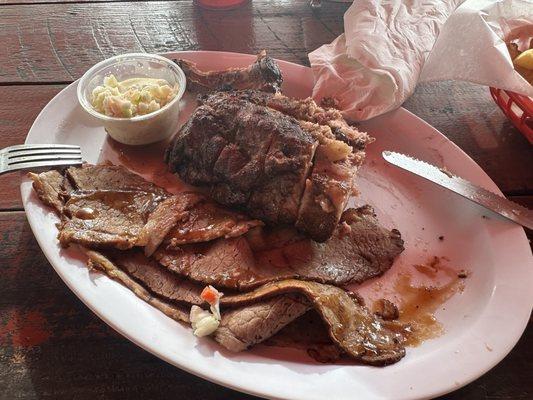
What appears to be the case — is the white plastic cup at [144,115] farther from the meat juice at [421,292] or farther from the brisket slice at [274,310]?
the meat juice at [421,292]

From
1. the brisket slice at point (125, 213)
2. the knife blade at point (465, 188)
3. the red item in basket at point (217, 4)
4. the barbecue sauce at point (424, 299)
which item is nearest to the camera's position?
the barbecue sauce at point (424, 299)

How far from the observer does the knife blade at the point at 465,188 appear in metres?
1.85

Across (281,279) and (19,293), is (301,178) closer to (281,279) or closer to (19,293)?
(281,279)

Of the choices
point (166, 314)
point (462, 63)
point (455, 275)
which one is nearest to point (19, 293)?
point (166, 314)

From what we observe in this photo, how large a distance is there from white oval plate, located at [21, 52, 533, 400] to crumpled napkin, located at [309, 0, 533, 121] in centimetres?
16

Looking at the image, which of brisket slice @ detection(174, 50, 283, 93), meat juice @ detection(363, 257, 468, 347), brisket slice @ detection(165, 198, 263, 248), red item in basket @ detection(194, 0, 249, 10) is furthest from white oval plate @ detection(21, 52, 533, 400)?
red item in basket @ detection(194, 0, 249, 10)

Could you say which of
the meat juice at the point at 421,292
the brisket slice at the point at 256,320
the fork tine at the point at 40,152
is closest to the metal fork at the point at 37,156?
the fork tine at the point at 40,152

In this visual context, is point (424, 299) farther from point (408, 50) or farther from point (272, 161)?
Result: point (408, 50)

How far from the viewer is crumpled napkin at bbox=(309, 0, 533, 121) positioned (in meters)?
2.31

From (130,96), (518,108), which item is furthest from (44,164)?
(518,108)

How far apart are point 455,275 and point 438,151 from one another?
617 millimetres

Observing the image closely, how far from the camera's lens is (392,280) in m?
1.83

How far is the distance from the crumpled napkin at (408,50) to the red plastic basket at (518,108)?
130 mm

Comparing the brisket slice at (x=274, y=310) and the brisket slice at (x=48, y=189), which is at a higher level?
the brisket slice at (x=48, y=189)
